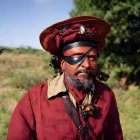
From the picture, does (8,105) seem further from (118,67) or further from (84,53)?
(118,67)

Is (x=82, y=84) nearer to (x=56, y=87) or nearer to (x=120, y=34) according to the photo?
(x=56, y=87)

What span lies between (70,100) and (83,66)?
0.35 metres

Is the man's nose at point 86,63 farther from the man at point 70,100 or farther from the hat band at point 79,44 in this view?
the hat band at point 79,44

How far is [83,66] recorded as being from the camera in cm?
187

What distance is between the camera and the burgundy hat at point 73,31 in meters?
1.88

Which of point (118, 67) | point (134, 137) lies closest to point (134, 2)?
point (118, 67)

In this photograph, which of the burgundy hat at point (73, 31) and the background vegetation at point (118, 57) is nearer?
the burgundy hat at point (73, 31)

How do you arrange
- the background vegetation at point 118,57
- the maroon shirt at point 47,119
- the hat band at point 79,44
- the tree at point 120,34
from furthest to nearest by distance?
the tree at point 120,34 → the background vegetation at point 118,57 → the hat band at point 79,44 → the maroon shirt at point 47,119

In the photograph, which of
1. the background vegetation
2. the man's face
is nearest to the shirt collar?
the man's face

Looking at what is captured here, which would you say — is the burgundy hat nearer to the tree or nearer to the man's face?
the man's face

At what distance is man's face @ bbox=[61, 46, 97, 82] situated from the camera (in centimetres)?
186

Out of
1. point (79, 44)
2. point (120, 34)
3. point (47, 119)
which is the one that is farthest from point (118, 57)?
point (47, 119)

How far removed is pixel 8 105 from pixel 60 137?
14.6ft

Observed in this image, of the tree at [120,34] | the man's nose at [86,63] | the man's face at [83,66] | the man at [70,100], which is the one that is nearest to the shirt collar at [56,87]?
the man at [70,100]
